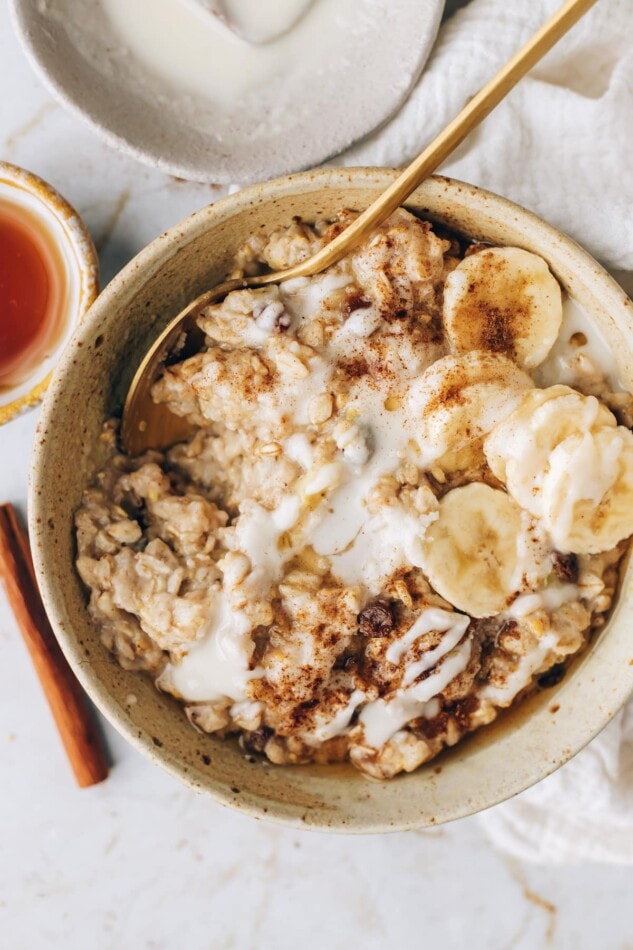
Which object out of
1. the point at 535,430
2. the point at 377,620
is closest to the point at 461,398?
the point at 535,430

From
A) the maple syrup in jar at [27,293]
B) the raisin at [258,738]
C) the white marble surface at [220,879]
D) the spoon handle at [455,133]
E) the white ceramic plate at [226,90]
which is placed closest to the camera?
the spoon handle at [455,133]

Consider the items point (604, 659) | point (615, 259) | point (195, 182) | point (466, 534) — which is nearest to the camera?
point (466, 534)

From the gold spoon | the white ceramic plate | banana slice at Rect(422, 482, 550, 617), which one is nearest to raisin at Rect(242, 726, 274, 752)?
banana slice at Rect(422, 482, 550, 617)

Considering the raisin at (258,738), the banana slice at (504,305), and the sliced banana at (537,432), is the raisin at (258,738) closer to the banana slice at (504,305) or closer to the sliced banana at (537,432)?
the sliced banana at (537,432)

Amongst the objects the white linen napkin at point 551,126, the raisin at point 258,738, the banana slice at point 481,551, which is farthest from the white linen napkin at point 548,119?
the raisin at point 258,738

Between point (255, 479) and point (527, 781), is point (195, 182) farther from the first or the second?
point (527, 781)

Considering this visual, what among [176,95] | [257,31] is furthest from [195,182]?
[257,31]

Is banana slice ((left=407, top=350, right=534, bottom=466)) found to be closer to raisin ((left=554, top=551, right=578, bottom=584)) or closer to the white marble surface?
raisin ((left=554, top=551, right=578, bottom=584))
